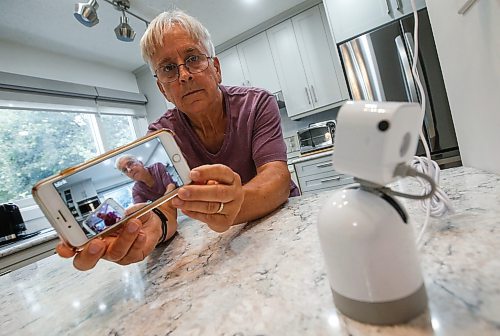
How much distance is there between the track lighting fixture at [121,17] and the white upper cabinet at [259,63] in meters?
1.05

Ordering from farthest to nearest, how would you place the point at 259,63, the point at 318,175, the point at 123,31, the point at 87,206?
the point at 259,63 → the point at 318,175 → the point at 123,31 → the point at 87,206

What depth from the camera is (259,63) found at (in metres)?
2.98

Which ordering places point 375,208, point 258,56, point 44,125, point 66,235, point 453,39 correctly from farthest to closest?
point 258,56
point 44,125
point 453,39
point 66,235
point 375,208

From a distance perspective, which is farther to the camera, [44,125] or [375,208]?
[44,125]

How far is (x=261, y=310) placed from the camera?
0.28 metres

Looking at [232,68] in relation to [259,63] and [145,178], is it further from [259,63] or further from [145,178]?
[145,178]

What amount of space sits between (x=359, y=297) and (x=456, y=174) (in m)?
0.49

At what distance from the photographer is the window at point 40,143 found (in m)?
2.12

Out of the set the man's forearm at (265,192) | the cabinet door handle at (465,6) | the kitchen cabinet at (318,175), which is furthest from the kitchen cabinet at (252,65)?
the cabinet door handle at (465,6)

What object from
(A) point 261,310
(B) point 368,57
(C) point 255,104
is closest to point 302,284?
(A) point 261,310

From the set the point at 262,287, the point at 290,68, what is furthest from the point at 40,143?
the point at 262,287

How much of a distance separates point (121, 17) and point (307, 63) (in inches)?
64.9

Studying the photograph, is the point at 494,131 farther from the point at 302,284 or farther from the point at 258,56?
the point at 258,56

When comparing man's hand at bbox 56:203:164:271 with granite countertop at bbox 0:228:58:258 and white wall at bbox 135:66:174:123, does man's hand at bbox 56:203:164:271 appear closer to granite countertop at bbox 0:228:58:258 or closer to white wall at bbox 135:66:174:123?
granite countertop at bbox 0:228:58:258
